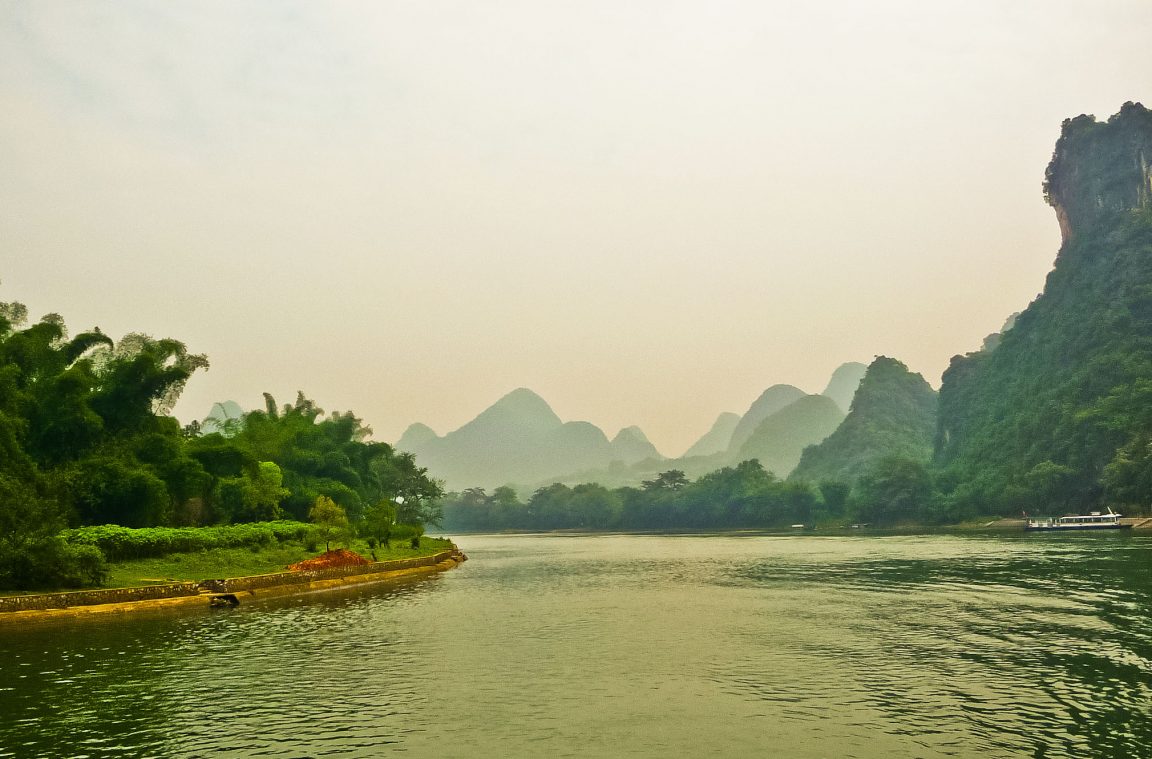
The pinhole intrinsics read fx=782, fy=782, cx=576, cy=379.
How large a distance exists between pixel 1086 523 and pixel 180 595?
109m

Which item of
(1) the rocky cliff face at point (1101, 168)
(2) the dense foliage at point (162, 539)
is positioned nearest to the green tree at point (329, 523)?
(2) the dense foliage at point (162, 539)

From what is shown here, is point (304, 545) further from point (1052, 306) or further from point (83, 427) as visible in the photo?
point (1052, 306)

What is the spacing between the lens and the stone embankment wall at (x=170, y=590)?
104ft

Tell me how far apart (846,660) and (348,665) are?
14.9 m

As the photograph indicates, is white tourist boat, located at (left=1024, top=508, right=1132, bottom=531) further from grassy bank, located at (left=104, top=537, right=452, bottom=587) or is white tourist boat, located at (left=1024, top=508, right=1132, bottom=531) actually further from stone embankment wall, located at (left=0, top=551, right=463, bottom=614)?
stone embankment wall, located at (left=0, top=551, right=463, bottom=614)

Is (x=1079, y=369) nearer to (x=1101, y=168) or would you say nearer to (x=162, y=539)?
(x=1101, y=168)

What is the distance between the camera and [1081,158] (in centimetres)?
17550

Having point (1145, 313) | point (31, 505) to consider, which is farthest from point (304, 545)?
point (1145, 313)

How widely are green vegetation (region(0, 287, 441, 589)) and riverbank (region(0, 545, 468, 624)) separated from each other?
7.50ft

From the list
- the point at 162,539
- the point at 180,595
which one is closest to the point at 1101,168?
the point at 162,539

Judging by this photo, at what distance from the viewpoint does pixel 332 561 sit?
52.0m

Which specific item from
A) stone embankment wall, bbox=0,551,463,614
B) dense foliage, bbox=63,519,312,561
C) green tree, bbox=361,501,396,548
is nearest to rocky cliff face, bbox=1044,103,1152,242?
green tree, bbox=361,501,396,548

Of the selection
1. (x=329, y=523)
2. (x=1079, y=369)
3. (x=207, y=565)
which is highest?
(x=1079, y=369)

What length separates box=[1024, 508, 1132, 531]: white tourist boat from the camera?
99312mm
